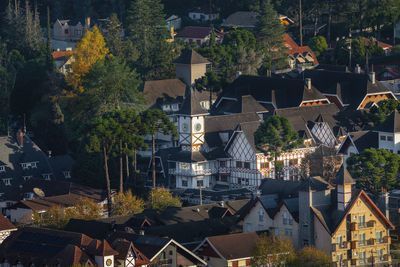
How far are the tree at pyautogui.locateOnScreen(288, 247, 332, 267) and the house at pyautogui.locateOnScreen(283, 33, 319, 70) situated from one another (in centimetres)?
7160

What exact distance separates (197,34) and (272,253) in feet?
297

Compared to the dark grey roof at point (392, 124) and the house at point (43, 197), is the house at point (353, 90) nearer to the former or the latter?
the dark grey roof at point (392, 124)

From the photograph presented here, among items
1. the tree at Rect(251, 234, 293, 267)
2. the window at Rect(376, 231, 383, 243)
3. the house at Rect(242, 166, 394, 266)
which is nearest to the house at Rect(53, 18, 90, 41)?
the house at Rect(242, 166, 394, 266)

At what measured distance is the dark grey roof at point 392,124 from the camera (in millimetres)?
111688

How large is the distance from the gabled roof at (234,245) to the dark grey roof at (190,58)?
192 feet

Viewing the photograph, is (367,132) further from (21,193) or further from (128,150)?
(21,193)

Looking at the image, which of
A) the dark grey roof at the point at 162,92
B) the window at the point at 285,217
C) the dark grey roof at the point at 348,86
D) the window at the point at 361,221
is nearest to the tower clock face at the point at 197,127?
the dark grey roof at the point at 162,92

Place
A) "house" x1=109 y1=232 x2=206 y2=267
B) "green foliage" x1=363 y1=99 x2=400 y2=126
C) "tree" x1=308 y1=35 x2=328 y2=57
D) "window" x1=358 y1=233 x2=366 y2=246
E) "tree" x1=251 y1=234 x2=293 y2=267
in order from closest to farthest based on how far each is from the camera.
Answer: "tree" x1=251 y1=234 x2=293 y2=267 < "house" x1=109 y1=232 x2=206 y2=267 < "window" x1=358 y1=233 x2=366 y2=246 < "green foliage" x1=363 y1=99 x2=400 y2=126 < "tree" x1=308 y1=35 x2=328 y2=57

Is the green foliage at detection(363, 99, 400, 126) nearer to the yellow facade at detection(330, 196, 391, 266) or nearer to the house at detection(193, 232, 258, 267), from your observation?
the yellow facade at detection(330, 196, 391, 266)

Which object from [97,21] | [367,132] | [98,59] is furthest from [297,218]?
[97,21]

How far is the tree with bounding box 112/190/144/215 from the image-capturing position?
4163 inches

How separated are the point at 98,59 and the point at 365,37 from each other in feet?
128

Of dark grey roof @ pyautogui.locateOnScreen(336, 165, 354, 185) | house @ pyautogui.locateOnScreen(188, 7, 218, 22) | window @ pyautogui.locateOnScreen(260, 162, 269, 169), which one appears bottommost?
window @ pyautogui.locateOnScreen(260, 162, 269, 169)

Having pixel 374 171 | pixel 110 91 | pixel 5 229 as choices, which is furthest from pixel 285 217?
pixel 110 91
